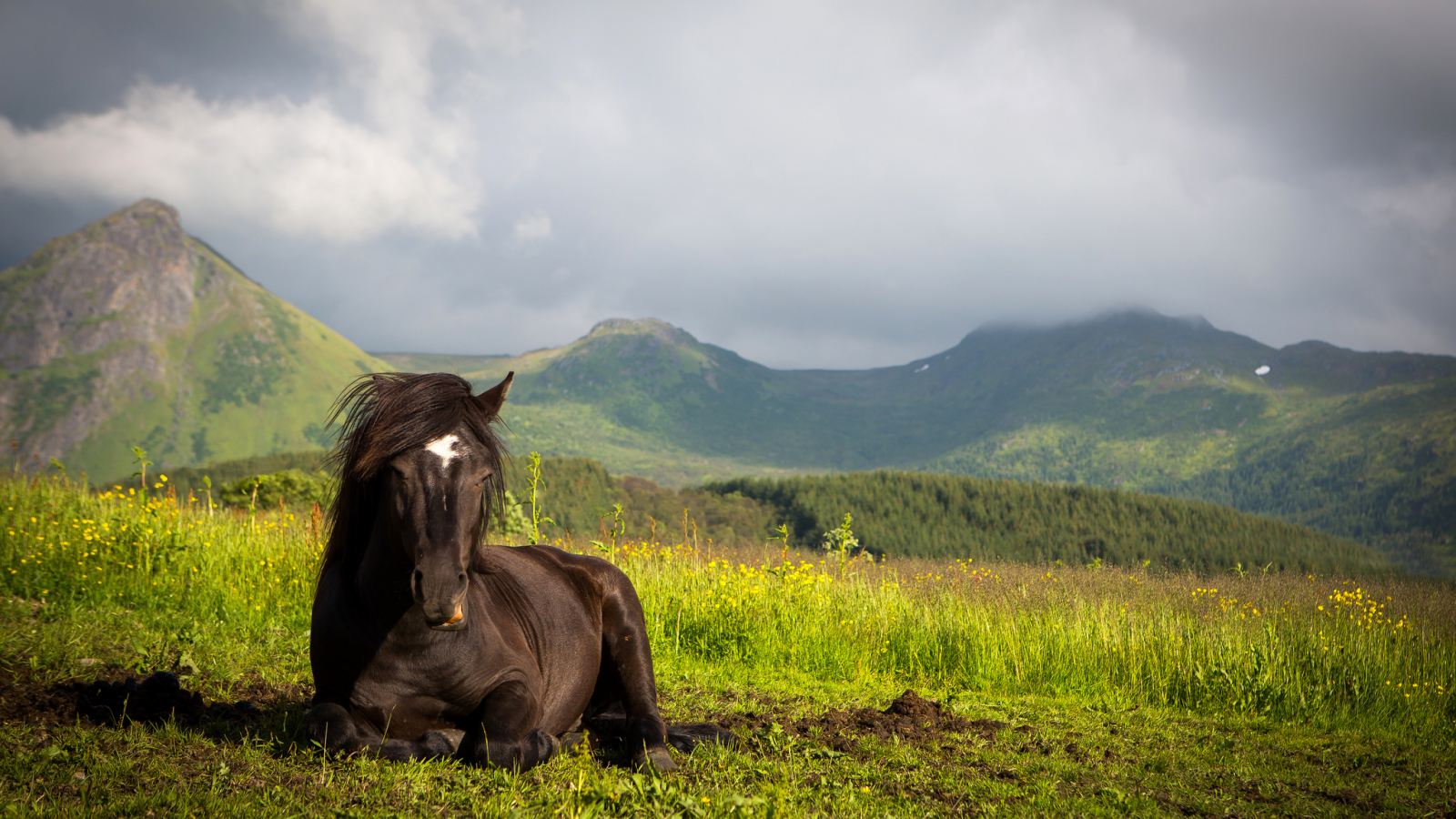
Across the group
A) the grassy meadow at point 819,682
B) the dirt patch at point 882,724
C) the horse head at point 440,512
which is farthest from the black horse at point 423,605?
the dirt patch at point 882,724

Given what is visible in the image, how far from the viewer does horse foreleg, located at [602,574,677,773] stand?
4.50 meters

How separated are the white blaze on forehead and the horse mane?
25 millimetres

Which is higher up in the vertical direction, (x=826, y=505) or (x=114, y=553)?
(x=114, y=553)

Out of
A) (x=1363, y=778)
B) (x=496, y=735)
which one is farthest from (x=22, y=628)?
(x=1363, y=778)

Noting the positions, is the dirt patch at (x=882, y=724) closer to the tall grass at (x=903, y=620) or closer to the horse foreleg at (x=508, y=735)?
the horse foreleg at (x=508, y=735)

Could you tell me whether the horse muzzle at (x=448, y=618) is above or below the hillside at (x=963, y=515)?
above

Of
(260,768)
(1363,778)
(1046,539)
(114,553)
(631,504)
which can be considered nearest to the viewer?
(260,768)

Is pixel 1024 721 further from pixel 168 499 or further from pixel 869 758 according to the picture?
pixel 168 499

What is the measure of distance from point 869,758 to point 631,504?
6876 cm

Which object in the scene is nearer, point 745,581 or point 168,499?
point 745,581

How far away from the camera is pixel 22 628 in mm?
6359

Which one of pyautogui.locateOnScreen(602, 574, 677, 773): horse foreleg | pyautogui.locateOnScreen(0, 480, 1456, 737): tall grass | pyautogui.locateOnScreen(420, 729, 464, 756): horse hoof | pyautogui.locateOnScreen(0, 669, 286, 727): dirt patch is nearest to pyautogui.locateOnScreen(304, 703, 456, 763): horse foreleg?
pyautogui.locateOnScreen(420, 729, 464, 756): horse hoof

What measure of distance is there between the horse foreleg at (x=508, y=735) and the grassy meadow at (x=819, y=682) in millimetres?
114

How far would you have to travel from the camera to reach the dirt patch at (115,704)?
432 cm
